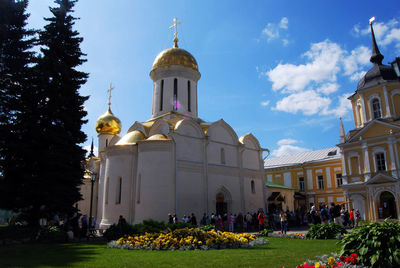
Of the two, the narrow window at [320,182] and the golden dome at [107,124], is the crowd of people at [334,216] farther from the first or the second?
the golden dome at [107,124]

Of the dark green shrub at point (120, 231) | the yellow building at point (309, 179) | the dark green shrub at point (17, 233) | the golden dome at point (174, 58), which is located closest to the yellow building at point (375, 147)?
the yellow building at point (309, 179)

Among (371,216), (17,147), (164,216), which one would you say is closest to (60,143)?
(17,147)

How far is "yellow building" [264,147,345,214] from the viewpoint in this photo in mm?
32566

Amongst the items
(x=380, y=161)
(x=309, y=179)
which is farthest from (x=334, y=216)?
(x=309, y=179)

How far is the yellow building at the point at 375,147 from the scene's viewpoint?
22.4 meters

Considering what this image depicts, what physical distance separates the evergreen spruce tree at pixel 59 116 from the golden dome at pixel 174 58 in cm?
761

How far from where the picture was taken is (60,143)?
15.3m

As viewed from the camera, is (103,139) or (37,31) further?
(103,139)

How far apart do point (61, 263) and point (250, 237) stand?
628 cm

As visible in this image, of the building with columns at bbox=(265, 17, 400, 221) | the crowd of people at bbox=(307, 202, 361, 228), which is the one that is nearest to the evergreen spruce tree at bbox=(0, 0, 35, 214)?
the crowd of people at bbox=(307, 202, 361, 228)

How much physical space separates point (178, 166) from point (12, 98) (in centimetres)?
975

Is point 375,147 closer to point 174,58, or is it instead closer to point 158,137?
point 158,137

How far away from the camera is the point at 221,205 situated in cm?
2203

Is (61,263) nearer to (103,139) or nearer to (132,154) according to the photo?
(132,154)
